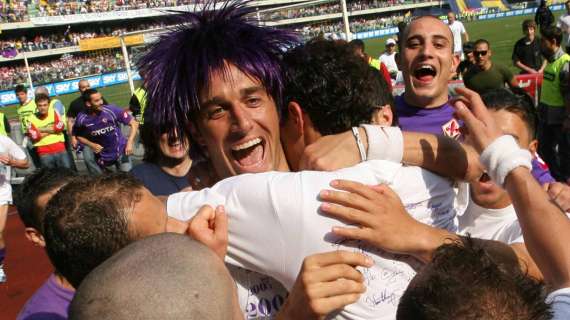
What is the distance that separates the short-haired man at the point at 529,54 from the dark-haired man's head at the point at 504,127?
8175 mm

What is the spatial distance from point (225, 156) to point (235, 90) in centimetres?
26

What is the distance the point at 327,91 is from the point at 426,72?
1952 millimetres

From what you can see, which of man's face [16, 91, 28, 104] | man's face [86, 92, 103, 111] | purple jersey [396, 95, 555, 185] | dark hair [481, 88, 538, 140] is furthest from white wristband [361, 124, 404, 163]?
man's face [16, 91, 28, 104]

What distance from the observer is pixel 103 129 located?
29.6 ft

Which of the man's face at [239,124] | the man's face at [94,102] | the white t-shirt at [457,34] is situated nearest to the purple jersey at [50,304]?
the man's face at [239,124]

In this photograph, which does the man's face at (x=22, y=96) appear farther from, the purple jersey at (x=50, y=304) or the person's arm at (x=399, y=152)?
the person's arm at (x=399, y=152)

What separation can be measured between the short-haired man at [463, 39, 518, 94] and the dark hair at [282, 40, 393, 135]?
587cm

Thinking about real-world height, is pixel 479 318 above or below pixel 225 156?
below

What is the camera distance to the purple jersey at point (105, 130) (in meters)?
8.96

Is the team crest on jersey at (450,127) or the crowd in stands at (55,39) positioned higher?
the crowd in stands at (55,39)

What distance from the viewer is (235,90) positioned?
195 centimetres

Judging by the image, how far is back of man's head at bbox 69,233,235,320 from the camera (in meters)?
1.05

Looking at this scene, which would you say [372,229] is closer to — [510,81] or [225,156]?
[225,156]

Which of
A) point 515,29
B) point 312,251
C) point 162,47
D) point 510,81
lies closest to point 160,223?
point 312,251
